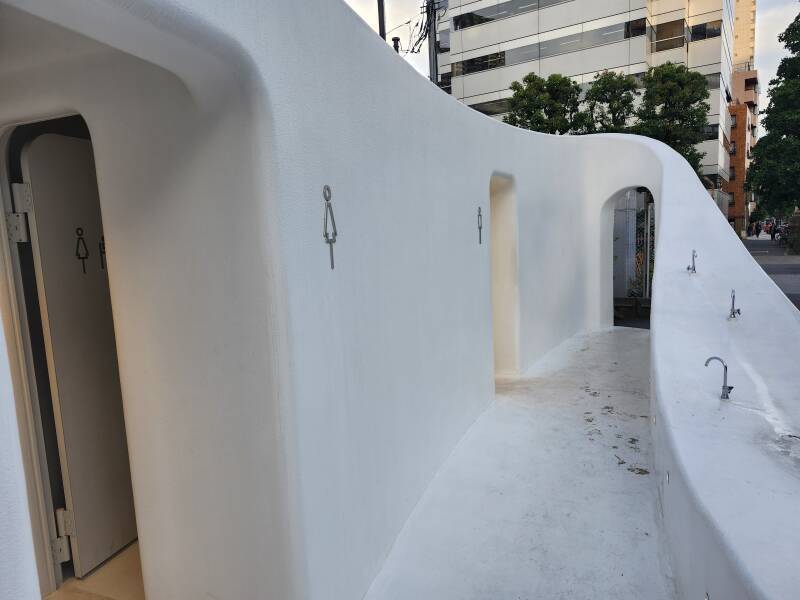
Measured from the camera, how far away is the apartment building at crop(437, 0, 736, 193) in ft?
80.6

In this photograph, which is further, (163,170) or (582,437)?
(582,437)

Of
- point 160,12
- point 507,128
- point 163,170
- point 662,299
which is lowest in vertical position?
point 662,299

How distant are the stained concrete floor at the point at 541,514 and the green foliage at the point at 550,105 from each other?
40.6ft

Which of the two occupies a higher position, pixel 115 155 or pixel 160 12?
pixel 160 12

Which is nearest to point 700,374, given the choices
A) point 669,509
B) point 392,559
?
point 669,509

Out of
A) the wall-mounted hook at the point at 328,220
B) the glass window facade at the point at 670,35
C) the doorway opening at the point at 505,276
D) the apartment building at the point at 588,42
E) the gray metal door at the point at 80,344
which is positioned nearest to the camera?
the wall-mounted hook at the point at 328,220

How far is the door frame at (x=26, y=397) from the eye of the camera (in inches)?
104

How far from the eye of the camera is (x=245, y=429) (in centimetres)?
217

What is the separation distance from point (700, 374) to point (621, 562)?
3.73 ft

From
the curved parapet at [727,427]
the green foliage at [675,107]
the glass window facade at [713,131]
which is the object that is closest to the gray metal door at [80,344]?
the curved parapet at [727,427]

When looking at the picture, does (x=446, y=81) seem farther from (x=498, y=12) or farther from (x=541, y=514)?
(x=541, y=514)

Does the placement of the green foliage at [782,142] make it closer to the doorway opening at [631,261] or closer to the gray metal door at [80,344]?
the doorway opening at [631,261]

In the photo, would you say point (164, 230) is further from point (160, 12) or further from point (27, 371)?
point (27, 371)

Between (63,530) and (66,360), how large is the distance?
0.85 m
